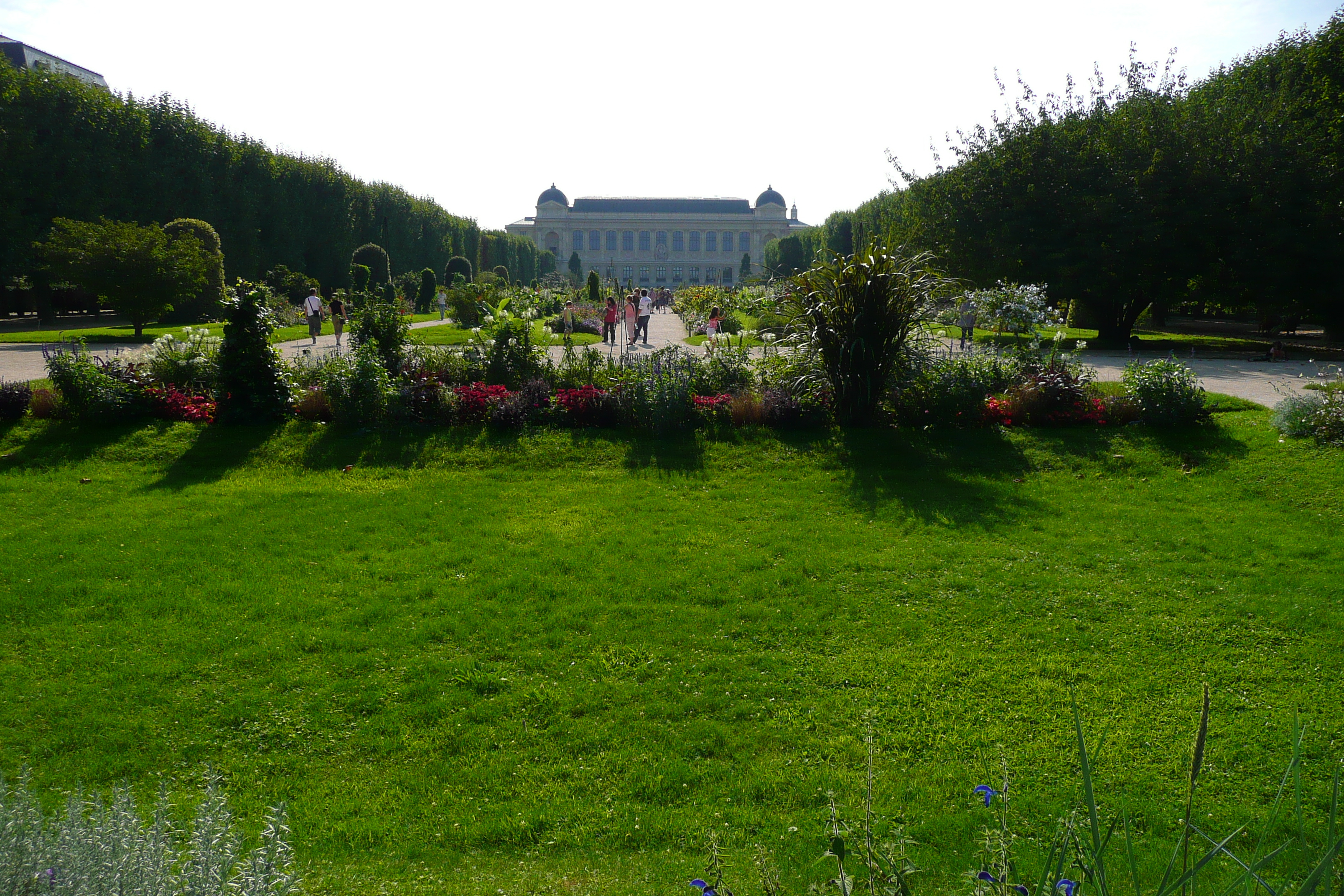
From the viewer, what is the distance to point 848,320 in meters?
8.05

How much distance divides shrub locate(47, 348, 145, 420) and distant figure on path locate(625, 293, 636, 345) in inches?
428

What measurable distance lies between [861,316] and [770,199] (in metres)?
84.5

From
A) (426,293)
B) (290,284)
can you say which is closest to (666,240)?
(426,293)

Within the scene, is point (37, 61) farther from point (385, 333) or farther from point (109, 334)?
point (385, 333)

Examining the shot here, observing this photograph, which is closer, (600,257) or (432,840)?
(432,840)

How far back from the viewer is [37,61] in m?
26.2

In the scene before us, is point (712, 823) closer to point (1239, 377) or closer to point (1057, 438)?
point (1057, 438)

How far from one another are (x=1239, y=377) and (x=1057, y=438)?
6.85 metres

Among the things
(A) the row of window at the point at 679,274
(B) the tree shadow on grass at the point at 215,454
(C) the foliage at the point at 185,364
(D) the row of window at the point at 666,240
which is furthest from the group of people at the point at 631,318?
(D) the row of window at the point at 666,240

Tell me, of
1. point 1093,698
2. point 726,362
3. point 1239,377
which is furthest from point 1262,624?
point 1239,377

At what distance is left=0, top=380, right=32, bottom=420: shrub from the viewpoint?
839 cm

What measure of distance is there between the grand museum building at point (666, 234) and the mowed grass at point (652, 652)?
82283mm

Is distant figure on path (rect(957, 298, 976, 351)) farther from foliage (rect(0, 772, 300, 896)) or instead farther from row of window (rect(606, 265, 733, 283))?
row of window (rect(606, 265, 733, 283))

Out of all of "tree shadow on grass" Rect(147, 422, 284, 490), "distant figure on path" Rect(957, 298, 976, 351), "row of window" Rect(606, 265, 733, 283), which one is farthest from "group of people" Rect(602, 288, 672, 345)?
"row of window" Rect(606, 265, 733, 283)
